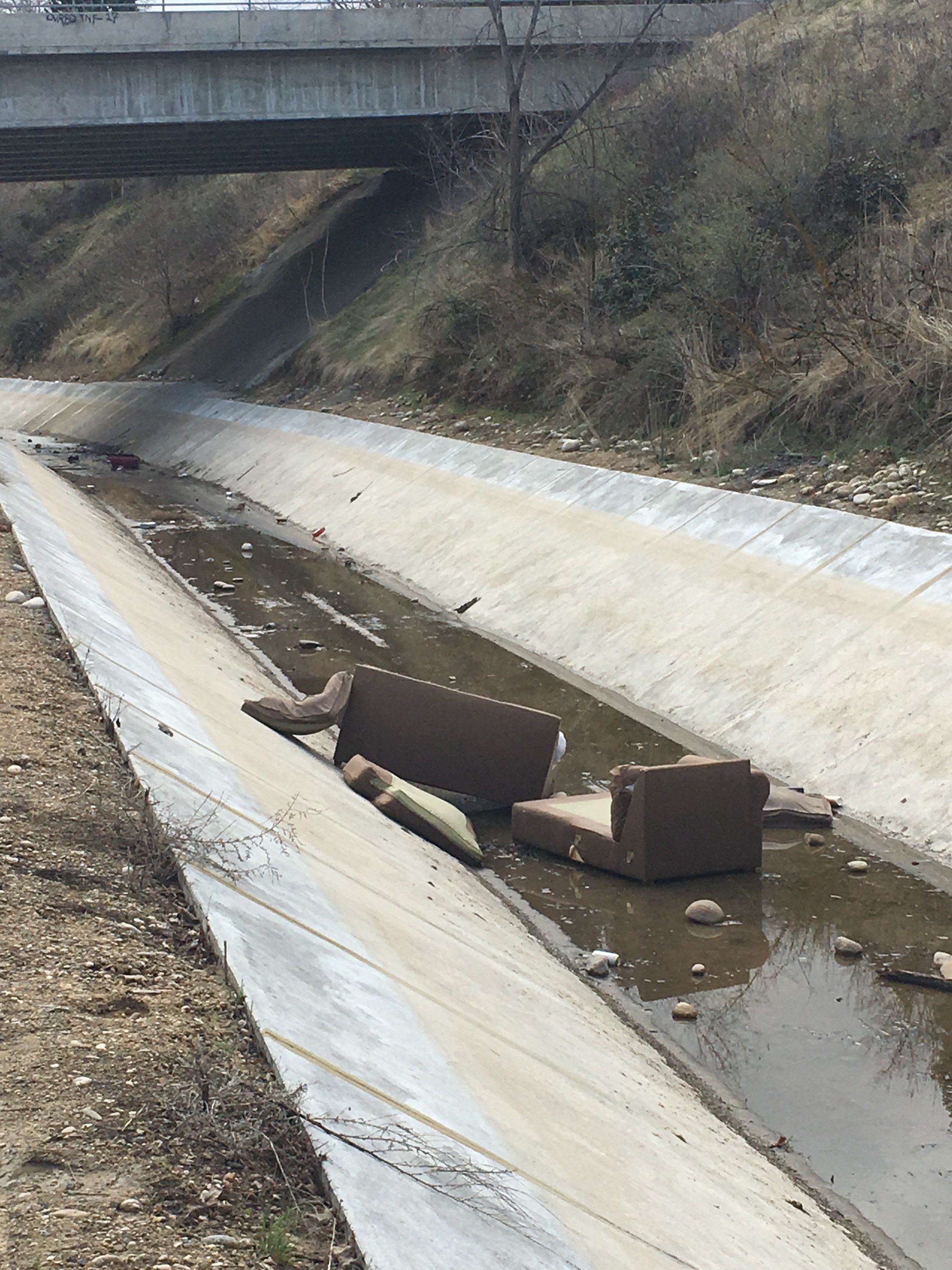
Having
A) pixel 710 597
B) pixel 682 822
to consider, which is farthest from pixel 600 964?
pixel 710 597

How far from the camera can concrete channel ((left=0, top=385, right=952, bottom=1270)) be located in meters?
4.44

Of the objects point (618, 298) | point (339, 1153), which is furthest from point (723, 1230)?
point (618, 298)

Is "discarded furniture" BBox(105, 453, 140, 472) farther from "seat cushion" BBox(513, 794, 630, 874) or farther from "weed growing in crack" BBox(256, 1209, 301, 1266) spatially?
"weed growing in crack" BBox(256, 1209, 301, 1266)

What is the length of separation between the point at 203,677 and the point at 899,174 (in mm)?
13209

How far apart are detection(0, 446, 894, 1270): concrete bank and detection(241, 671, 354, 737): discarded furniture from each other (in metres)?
1.07

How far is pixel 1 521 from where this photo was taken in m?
14.6

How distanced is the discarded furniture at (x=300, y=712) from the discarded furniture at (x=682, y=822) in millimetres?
2109

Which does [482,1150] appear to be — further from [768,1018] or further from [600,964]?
[600,964]

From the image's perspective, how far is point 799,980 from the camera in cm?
723

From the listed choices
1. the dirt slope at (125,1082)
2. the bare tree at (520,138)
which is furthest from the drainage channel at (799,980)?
the bare tree at (520,138)

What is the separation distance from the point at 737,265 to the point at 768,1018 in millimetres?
13918

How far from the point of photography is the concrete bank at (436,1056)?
11.9ft

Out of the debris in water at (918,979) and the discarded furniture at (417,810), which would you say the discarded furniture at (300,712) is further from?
the debris in water at (918,979)

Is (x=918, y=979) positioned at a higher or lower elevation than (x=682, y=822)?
lower
